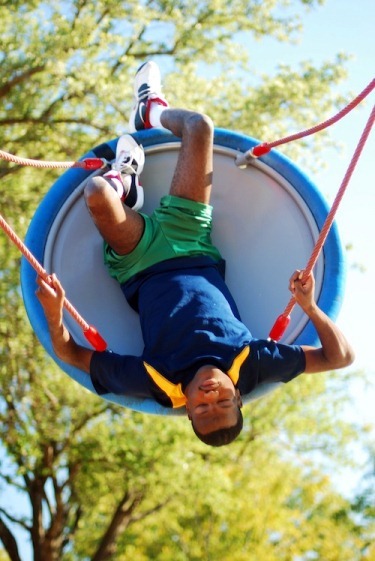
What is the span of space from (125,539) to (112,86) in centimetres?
871

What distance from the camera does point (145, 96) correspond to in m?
4.18

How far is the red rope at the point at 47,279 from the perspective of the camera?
2.92 meters

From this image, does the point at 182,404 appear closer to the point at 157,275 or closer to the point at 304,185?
the point at 157,275

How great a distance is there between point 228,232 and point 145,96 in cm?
84

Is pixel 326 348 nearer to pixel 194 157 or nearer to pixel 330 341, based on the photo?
pixel 330 341

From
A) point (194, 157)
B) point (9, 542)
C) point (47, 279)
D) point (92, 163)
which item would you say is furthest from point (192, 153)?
point (9, 542)

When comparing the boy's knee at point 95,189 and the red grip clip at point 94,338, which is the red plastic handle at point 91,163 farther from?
the red grip clip at point 94,338

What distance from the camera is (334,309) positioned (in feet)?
11.3

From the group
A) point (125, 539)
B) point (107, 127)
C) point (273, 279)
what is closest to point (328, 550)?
point (125, 539)

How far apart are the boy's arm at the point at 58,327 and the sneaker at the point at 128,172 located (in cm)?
65

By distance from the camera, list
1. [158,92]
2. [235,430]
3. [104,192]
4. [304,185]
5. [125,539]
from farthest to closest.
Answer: [125,539] < [158,92] < [304,185] < [104,192] < [235,430]

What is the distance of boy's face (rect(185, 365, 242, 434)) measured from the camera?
2908mm

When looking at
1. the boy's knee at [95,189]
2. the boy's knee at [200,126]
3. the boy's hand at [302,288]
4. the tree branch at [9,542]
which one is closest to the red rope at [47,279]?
the boy's knee at [95,189]

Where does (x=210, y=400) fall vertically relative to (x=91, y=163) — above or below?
below
